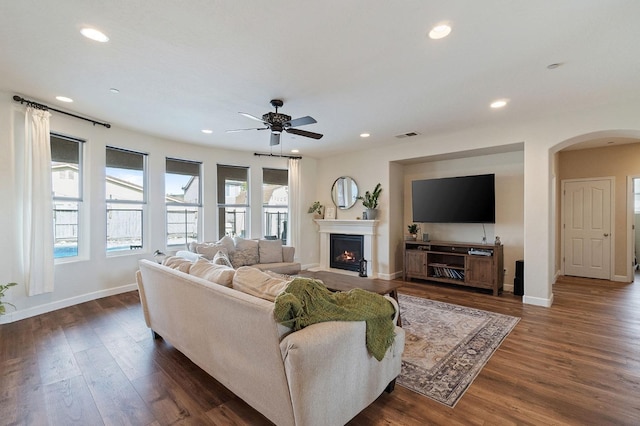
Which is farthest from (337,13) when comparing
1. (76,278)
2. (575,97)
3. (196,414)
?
(76,278)

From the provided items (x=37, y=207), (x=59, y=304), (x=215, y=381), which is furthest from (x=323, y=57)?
(x=59, y=304)

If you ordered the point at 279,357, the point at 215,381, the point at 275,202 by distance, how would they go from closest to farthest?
the point at 279,357 → the point at 215,381 → the point at 275,202

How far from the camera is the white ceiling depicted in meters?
2.03

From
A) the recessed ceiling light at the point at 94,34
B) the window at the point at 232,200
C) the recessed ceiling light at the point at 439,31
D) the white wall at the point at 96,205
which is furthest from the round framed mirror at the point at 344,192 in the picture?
the recessed ceiling light at the point at 94,34

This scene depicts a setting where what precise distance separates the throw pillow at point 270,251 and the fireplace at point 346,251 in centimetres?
181

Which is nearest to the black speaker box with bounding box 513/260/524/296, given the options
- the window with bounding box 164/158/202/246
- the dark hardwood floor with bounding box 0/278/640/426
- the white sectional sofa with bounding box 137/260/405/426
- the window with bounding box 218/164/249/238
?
the dark hardwood floor with bounding box 0/278/640/426

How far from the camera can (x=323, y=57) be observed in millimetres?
2602

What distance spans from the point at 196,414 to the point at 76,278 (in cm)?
361

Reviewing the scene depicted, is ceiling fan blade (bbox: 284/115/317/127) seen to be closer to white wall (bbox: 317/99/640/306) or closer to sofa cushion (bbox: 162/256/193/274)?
sofa cushion (bbox: 162/256/193/274)

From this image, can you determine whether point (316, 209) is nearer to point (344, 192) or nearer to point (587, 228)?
point (344, 192)

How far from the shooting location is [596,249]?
5930 mm

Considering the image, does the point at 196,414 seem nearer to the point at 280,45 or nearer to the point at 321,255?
the point at 280,45

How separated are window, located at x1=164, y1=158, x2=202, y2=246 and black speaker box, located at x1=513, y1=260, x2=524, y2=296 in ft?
18.9

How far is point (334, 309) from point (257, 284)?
0.56 m
